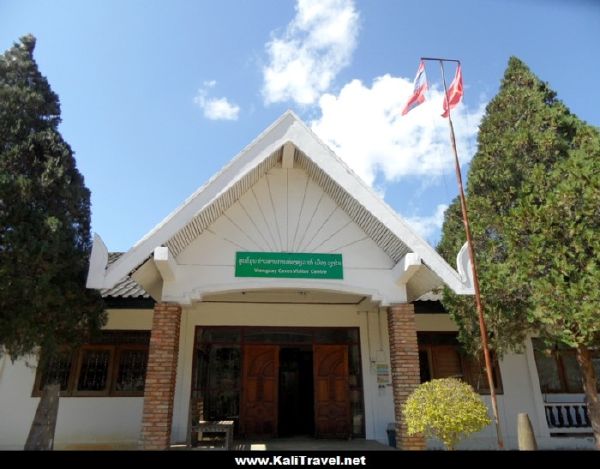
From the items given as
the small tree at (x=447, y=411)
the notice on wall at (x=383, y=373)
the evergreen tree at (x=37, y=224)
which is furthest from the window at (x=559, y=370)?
the evergreen tree at (x=37, y=224)

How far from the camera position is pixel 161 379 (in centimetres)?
709

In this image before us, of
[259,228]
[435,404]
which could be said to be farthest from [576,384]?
[259,228]

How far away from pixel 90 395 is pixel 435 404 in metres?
7.72

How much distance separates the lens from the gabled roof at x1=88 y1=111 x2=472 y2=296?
273 inches

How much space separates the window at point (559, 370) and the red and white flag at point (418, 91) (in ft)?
23.2

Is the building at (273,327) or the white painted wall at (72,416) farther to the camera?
the white painted wall at (72,416)

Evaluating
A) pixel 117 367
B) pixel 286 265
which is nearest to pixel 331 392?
pixel 286 265

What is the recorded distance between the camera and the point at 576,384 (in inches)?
433

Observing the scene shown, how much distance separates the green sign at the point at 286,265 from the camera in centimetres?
770

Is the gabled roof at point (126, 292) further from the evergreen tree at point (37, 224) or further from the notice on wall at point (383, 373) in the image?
the notice on wall at point (383, 373)

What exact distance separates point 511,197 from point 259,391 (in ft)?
24.0

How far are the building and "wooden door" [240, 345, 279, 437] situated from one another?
2cm
